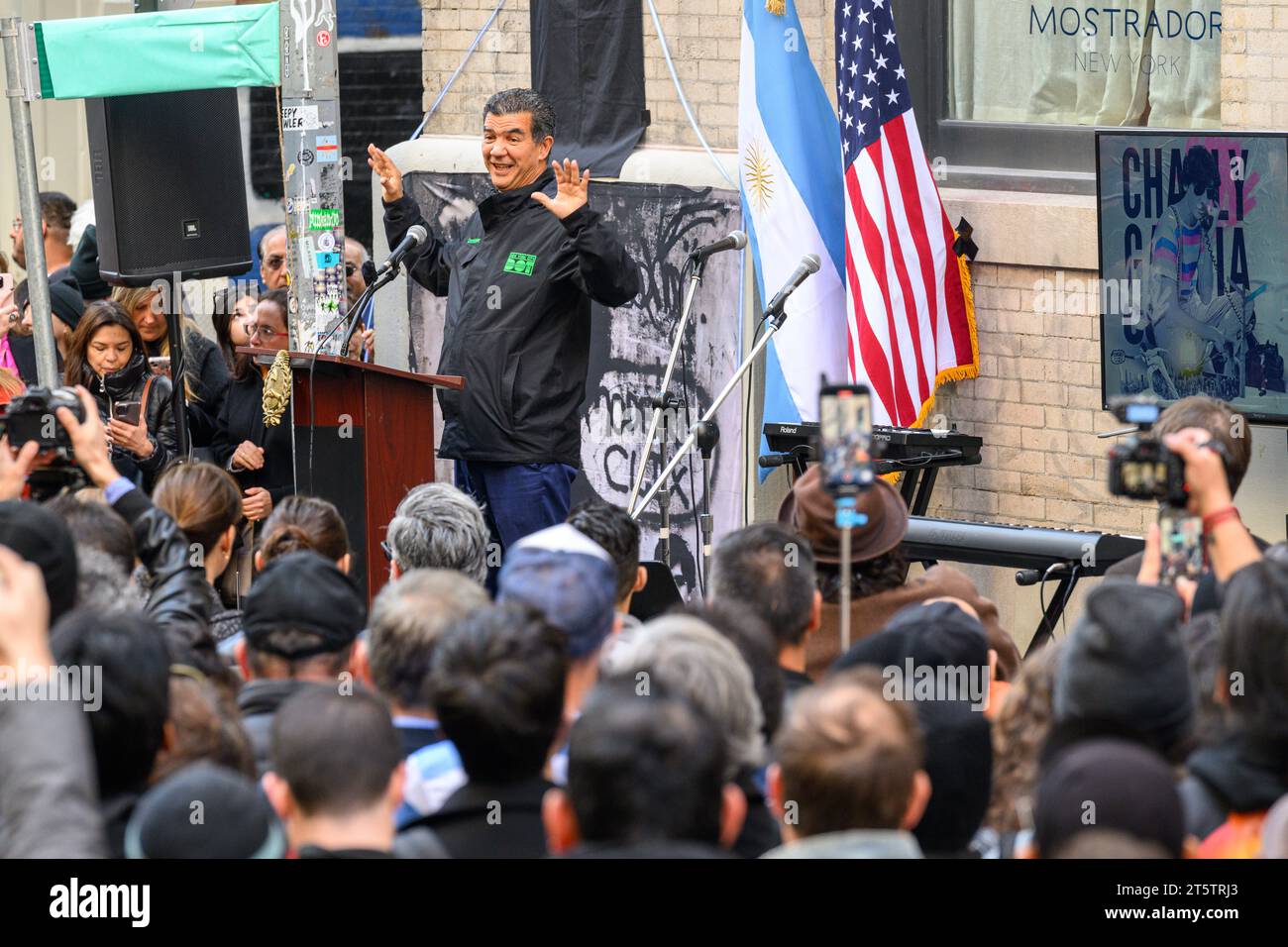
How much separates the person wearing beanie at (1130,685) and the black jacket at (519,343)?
397cm

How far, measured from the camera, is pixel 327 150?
7434 millimetres

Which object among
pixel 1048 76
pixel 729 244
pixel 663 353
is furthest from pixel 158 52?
pixel 1048 76

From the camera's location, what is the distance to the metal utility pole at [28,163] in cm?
694

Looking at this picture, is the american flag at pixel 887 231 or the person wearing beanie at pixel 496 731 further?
the american flag at pixel 887 231

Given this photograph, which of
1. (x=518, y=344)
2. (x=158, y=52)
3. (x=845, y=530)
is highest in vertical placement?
(x=158, y=52)

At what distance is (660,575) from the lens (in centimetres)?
608

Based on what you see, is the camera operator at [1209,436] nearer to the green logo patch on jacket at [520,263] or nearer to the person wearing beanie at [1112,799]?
the person wearing beanie at [1112,799]

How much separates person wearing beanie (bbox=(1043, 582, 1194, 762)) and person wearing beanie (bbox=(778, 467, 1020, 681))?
5.13 ft

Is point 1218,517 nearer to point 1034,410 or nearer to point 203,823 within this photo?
point 203,823

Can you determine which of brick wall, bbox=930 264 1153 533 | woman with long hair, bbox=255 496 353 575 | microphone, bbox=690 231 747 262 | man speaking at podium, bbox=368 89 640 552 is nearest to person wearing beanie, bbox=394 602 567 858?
woman with long hair, bbox=255 496 353 575

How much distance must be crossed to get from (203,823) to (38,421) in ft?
6.85

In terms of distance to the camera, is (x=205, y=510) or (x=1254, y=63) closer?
(x=205, y=510)

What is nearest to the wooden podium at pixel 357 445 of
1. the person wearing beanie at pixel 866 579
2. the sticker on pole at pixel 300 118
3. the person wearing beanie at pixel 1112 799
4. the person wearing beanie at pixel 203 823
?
the sticker on pole at pixel 300 118
